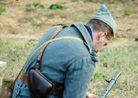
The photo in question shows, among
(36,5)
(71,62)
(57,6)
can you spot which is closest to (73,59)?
(71,62)

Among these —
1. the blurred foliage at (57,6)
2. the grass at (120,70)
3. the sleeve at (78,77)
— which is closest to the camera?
the sleeve at (78,77)

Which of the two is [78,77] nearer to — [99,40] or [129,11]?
[99,40]

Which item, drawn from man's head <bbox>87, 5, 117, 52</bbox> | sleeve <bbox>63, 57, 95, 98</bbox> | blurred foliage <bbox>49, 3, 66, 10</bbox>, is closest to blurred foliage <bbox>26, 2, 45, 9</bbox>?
blurred foliage <bbox>49, 3, 66, 10</bbox>

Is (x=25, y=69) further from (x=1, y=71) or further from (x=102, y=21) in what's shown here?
(x=1, y=71)

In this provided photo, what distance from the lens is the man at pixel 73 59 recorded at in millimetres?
2133

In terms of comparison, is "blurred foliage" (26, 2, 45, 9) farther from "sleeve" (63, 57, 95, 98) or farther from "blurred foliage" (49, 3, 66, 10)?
"sleeve" (63, 57, 95, 98)

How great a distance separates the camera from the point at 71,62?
2.13m

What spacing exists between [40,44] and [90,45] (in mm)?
466

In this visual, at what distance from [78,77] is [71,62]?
14 centimetres

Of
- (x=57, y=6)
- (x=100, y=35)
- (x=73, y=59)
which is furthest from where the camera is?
(x=57, y=6)

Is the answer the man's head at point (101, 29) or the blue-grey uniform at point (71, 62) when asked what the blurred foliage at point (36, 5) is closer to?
the man's head at point (101, 29)

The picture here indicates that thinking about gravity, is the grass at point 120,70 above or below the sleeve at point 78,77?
below

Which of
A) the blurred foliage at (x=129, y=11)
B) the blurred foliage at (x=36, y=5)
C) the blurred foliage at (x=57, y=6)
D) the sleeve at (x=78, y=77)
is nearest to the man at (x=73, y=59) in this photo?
the sleeve at (x=78, y=77)

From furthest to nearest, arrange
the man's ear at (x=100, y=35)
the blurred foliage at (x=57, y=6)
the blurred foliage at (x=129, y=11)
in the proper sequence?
the blurred foliage at (x=57, y=6), the blurred foliage at (x=129, y=11), the man's ear at (x=100, y=35)
